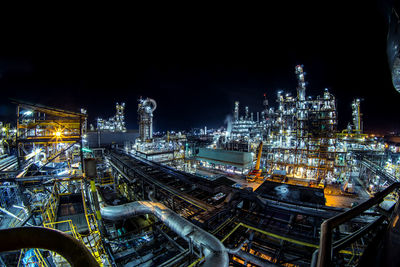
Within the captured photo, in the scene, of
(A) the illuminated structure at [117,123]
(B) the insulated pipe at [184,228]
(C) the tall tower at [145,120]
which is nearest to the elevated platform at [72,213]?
(B) the insulated pipe at [184,228]

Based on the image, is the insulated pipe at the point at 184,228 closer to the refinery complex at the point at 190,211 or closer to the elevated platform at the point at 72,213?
the refinery complex at the point at 190,211

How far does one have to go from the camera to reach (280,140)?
2870 centimetres

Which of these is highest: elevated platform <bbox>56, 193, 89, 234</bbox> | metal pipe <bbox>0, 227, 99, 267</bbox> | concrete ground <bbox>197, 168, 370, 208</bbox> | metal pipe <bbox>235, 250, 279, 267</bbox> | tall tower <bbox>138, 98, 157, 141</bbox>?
tall tower <bbox>138, 98, 157, 141</bbox>

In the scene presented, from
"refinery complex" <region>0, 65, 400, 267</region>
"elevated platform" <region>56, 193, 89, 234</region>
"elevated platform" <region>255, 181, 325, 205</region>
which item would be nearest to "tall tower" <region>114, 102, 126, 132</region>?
"refinery complex" <region>0, 65, 400, 267</region>

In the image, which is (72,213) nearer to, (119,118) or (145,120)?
(145,120)

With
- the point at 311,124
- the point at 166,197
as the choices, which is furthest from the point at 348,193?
the point at 166,197

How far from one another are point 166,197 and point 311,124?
26.4m

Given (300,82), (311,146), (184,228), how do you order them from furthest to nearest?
(300,82)
(311,146)
(184,228)

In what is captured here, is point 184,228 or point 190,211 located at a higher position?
point 184,228

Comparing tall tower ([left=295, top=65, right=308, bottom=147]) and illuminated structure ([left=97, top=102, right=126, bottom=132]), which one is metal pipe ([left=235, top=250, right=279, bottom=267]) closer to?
tall tower ([left=295, top=65, right=308, bottom=147])

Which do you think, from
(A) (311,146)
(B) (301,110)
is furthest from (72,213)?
(B) (301,110)

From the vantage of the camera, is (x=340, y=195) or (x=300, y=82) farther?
(x=300, y=82)

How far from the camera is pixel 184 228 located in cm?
501

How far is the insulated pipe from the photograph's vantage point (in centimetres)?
390
